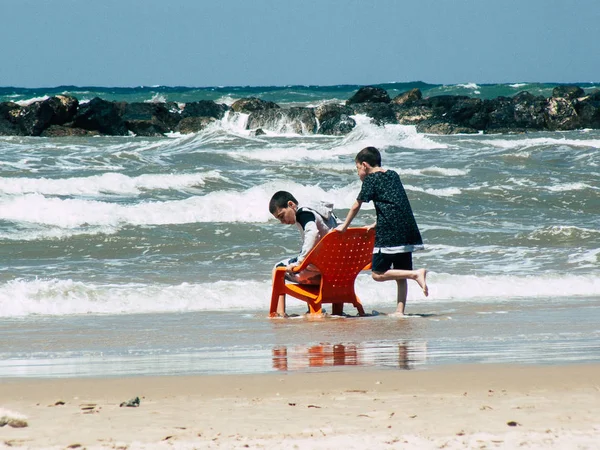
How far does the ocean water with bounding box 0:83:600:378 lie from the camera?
584 centimetres

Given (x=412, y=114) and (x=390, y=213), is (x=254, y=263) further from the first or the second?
(x=412, y=114)

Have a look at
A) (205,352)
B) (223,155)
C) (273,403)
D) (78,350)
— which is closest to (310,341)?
(205,352)

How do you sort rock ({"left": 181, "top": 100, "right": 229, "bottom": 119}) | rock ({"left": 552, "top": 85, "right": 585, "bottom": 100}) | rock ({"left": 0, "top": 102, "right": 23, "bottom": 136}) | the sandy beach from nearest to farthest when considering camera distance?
the sandy beach
rock ({"left": 0, "top": 102, "right": 23, "bottom": 136})
rock ({"left": 181, "top": 100, "right": 229, "bottom": 119})
rock ({"left": 552, "top": 85, "right": 585, "bottom": 100})

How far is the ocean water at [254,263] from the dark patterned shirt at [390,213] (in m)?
0.59

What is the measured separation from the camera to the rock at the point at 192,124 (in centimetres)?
3541

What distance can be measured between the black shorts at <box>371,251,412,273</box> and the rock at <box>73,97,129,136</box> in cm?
2740

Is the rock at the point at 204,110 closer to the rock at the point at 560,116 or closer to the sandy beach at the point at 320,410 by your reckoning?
the rock at the point at 560,116

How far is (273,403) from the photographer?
4.22 m

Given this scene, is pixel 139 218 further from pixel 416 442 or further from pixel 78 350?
pixel 416 442

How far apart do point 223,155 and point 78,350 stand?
16165mm

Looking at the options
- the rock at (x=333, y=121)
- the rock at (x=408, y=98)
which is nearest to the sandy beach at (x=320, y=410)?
the rock at (x=333, y=121)

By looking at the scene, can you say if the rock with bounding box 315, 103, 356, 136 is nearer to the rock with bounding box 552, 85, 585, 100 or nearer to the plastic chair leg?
the rock with bounding box 552, 85, 585, 100

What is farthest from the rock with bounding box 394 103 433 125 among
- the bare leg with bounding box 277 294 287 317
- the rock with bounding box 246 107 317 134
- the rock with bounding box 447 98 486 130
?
the bare leg with bounding box 277 294 287 317

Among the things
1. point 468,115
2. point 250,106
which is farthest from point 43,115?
point 468,115
